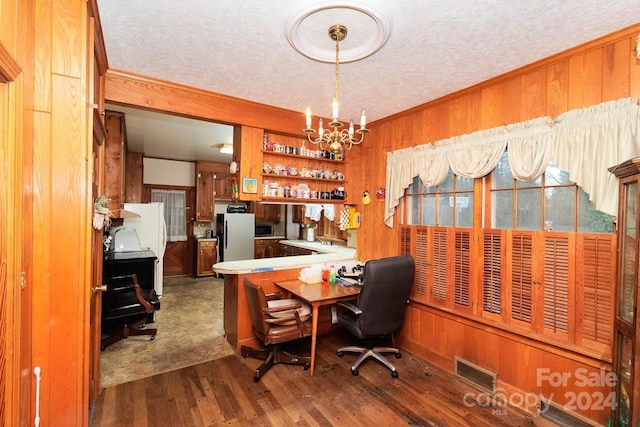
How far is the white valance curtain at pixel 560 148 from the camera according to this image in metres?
1.78

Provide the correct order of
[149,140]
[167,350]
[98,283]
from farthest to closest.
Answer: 1. [149,140]
2. [167,350]
3. [98,283]

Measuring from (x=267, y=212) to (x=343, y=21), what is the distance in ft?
17.2

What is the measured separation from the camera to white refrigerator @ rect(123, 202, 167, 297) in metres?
4.76

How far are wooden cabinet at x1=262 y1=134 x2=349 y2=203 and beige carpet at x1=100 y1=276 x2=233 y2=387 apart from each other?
179cm

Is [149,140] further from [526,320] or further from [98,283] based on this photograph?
[526,320]

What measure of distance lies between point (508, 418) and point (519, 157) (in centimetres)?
193

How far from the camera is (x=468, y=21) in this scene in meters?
1.68

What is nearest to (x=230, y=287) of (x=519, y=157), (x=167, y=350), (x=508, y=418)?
(x=167, y=350)

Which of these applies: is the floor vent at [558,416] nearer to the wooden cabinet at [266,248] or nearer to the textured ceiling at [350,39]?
the textured ceiling at [350,39]

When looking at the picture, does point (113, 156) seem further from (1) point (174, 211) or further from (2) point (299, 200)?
(1) point (174, 211)

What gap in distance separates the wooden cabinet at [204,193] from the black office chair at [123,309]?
2895 millimetres

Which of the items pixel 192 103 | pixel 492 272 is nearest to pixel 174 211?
pixel 192 103

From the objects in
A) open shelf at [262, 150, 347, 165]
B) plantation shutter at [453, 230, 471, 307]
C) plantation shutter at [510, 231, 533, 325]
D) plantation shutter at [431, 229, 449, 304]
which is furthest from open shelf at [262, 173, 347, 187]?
plantation shutter at [510, 231, 533, 325]

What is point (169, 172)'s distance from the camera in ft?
20.4
